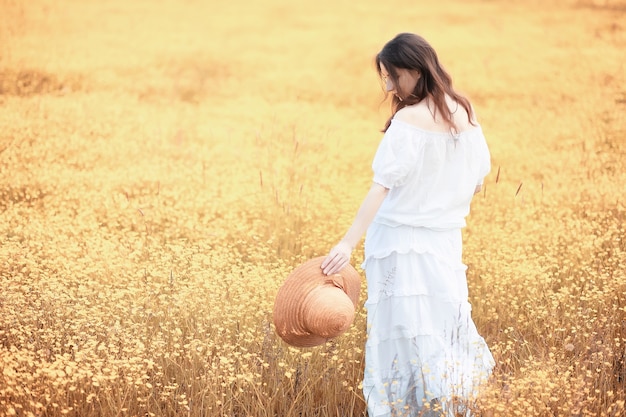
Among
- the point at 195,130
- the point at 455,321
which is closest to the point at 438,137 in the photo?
the point at 455,321

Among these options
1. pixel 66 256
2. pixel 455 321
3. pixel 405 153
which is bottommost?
pixel 66 256

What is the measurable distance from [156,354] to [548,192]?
465 cm

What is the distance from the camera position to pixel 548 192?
7.16 m

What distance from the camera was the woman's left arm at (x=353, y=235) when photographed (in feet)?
10.4

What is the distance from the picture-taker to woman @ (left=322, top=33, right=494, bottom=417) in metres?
3.29

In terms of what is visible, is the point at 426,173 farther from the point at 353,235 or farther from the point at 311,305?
the point at 311,305

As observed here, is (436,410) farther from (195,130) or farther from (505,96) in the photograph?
(505,96)

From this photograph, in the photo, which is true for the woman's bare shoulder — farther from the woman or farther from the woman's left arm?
the woman's left arm

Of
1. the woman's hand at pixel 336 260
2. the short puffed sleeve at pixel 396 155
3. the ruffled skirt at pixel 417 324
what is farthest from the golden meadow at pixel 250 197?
the short puffed sleeve at pixel 396 155

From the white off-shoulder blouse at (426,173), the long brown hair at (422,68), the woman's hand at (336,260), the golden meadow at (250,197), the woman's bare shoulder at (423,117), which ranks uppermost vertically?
the long brown hair at (422,68)

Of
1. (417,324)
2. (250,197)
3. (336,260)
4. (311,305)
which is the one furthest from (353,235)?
(250,197)

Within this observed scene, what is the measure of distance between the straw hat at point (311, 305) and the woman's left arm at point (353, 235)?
0.19 ft

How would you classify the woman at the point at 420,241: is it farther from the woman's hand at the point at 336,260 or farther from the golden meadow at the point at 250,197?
the golden meadow at the point at 250,197

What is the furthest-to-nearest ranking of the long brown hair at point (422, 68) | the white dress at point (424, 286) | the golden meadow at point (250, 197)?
the golden meadow at point (250, 197) → the white dress at point (424, 286) → the long brown hair at point (422, 68)
